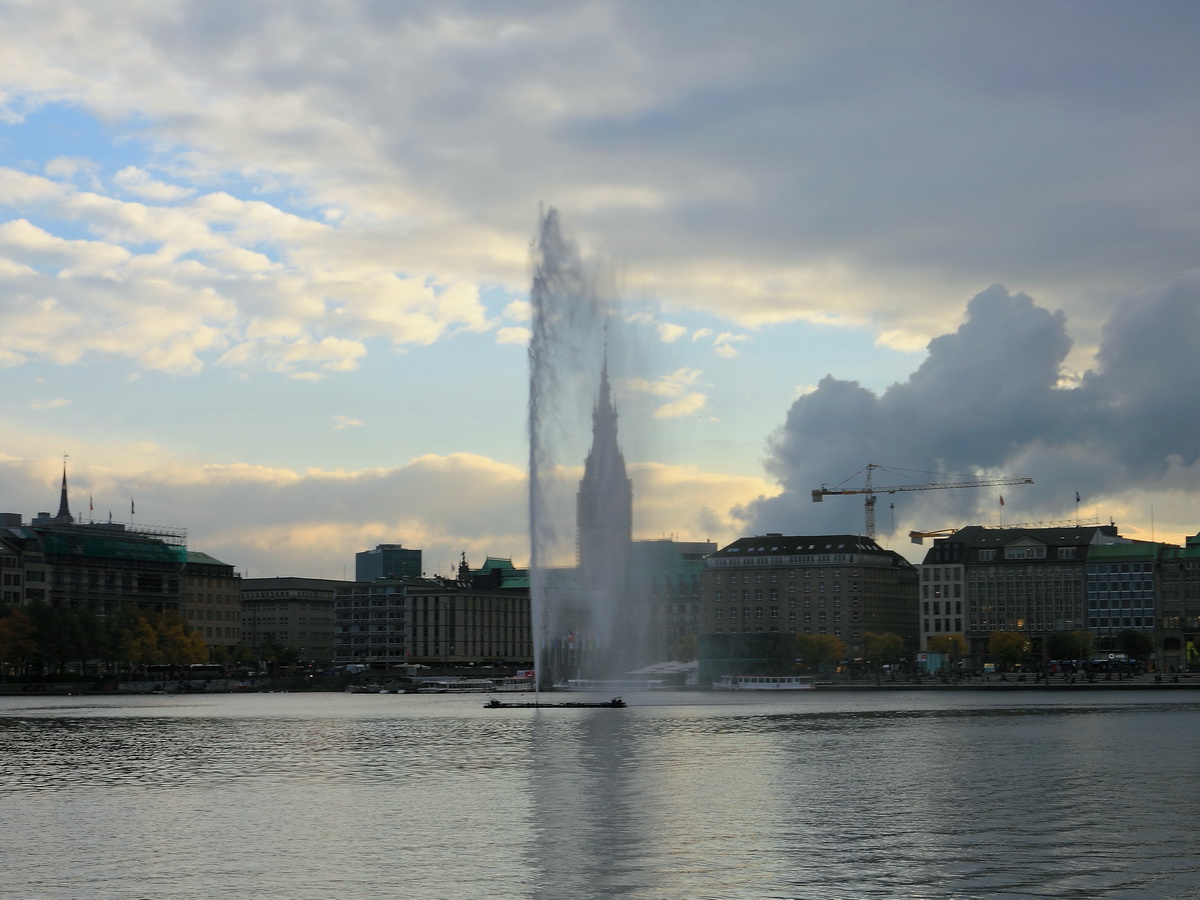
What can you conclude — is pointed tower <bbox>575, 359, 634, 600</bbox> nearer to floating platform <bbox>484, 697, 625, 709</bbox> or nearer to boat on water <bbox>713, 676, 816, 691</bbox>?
floating platform <bbox>484, 697, 625, 709</bbox>

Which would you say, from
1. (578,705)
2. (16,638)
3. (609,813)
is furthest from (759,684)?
(609,813)

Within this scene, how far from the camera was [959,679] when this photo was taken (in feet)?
606

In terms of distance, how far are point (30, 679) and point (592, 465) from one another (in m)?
103

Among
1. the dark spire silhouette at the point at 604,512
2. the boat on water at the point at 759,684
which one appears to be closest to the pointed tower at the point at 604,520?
the dark spire silhouette at the point at 604,512

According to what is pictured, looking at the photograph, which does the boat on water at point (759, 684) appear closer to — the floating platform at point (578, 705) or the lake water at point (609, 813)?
the floating platform at point (578, 705)

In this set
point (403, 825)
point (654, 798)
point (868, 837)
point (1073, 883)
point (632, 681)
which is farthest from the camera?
point (632, 681)

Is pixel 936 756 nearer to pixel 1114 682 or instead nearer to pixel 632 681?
pixel 632 681

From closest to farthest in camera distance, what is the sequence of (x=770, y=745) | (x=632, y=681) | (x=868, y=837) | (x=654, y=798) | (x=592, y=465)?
(x=868, y=837) → (x=654, y=798) → (x=770, y=745) → (x=592, y=465) → (x=632, y=681)

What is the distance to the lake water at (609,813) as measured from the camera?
31.0 metres

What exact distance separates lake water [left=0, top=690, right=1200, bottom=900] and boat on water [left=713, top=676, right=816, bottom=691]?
291 ft

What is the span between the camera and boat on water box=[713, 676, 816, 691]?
6860 inches

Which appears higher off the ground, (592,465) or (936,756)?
(592,465)

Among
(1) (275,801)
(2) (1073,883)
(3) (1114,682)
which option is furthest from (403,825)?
(3) (1114,682)

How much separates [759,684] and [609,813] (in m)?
135
